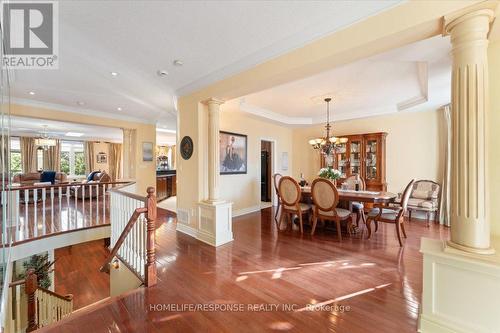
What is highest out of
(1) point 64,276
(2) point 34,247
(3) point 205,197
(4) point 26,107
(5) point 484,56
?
(4) point 26,107

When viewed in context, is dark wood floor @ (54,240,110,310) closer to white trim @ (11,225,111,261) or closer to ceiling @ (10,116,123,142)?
white trim @ (11,225,111,261)

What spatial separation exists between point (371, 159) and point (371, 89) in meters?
2.20

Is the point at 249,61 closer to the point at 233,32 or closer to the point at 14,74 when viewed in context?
the point at 233,32

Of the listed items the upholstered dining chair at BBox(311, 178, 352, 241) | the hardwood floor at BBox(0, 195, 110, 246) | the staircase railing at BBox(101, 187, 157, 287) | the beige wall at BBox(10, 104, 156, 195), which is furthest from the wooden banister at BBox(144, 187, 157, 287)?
the beige wall at BBox(10, 104, 156, 195)

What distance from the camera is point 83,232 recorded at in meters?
3.98

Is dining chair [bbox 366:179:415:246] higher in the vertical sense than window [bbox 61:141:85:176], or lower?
lower

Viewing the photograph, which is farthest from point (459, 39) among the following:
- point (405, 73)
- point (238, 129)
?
point (238, 129)

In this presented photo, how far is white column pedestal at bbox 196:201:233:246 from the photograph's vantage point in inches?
136

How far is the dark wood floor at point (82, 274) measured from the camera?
13.1ft

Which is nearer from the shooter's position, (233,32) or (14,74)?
(233,32)

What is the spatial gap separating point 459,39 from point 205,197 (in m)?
3.55

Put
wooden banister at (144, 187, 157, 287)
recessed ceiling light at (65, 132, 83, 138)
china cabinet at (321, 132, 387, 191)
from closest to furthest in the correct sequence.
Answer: wooden banister at (144, 187, 157, 287) < china cabinet at (321, 132, 387, 191) < recessed ceiling light at (65, 132, 83, 138)

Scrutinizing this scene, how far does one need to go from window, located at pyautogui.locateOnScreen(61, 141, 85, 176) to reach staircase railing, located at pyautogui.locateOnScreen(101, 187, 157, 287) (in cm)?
913

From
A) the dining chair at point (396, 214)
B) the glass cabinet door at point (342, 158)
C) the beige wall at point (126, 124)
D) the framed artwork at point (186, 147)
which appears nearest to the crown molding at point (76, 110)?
the beige wall at point (126, 124)
